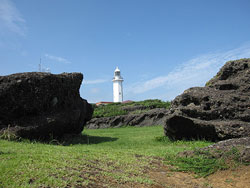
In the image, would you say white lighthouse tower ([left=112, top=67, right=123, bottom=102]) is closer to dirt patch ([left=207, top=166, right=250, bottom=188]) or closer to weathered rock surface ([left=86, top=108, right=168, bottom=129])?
Result: weathered rock surface ([left=86, top=108, right=168, bottom=129])

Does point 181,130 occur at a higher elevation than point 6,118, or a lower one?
lower

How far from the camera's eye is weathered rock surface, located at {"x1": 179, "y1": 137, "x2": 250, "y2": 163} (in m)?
5.16

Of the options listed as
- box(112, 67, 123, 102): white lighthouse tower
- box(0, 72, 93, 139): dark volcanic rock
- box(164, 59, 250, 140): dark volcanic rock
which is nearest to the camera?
box(164, 59, 250, 140): dark volcanic rock

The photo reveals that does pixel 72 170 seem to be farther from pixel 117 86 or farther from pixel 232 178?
pixel 117 86

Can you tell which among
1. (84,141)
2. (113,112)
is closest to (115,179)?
(84,141)

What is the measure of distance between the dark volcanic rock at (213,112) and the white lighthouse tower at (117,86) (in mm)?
52835

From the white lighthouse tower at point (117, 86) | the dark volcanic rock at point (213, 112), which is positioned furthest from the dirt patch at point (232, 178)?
the white lighthouse tower at point (117, 86)

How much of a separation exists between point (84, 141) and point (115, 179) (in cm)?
565

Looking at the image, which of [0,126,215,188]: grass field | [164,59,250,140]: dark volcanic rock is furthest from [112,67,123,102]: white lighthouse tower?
[0,126,215,188]: grass field

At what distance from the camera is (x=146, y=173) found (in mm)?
4641

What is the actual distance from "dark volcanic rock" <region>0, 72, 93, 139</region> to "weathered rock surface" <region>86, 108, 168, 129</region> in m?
7.22

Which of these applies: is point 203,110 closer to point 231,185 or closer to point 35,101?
point 231,185

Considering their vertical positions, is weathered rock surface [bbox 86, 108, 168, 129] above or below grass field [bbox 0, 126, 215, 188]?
above

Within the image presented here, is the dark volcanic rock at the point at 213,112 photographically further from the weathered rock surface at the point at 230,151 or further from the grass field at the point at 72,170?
the grass field at the point at 72,170
